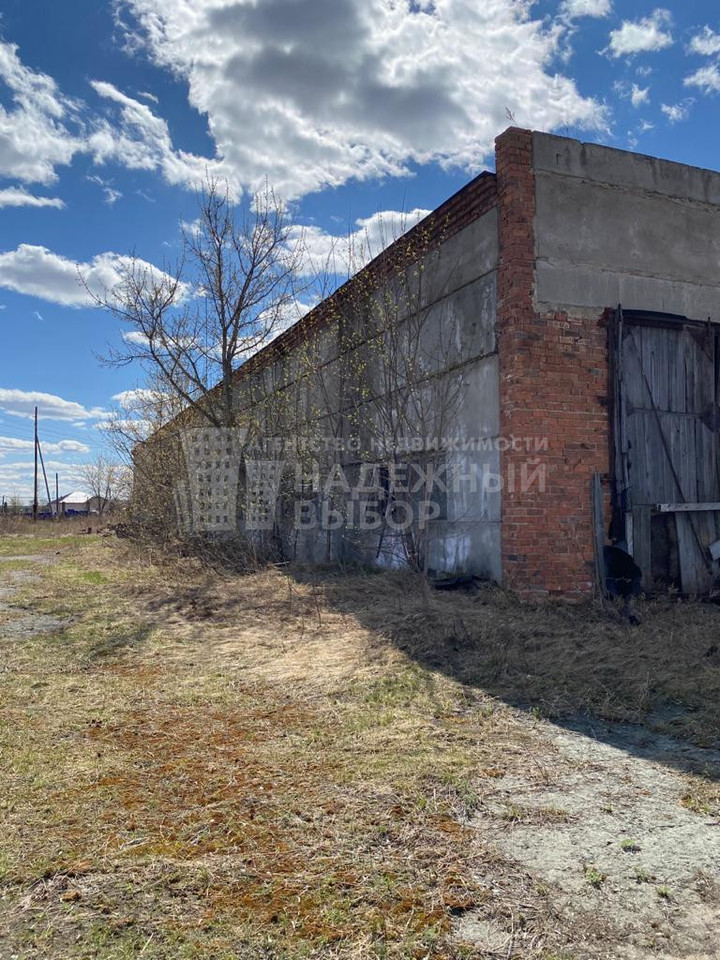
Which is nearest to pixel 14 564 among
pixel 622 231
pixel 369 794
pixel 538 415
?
→ pixel 538 415

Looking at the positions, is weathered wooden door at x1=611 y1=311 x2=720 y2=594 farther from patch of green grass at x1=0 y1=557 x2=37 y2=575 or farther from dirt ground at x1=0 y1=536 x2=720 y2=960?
patch of green grass at x1=0 y1=557 x2=37 y2=575

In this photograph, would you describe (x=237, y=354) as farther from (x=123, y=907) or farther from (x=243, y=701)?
(x=123, y=907)

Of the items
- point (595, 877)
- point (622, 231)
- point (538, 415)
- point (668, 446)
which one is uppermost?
point (622, 231)

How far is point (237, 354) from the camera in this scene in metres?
12.0

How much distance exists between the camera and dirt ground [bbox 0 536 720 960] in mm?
1867

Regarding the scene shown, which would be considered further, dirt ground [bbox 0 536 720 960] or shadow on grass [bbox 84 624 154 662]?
shadow on grass [bbox 84 624 154 662]

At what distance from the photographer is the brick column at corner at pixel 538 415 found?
6586mm

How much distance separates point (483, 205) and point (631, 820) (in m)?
6.37

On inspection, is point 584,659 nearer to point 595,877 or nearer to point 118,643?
point 595,877

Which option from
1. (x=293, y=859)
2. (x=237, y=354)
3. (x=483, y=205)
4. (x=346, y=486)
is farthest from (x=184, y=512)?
(x=293, y=859)

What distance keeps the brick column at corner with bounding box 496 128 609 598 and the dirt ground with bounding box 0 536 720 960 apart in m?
1.05

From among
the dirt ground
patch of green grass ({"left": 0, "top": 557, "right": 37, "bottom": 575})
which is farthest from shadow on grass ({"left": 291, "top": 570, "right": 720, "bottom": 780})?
patch of green grass ({"left": 0, "top": 557, "right": 37, "bottom": 575})

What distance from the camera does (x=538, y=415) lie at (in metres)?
6.64

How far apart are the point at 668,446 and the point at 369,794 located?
19.1 ft
